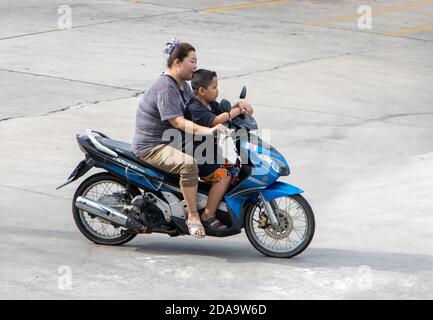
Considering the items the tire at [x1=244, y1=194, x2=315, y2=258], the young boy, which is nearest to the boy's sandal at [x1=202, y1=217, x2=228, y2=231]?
the young boy

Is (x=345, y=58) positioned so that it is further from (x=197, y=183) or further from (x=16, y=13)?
(x=197, y=183)

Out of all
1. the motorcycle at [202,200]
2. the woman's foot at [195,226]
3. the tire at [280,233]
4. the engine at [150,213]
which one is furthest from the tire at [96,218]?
the tire at [280,233]

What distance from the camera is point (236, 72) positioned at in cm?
1630

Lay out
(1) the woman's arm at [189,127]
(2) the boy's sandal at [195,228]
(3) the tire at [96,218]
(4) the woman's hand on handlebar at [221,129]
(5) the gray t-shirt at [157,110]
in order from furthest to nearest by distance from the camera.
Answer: (3) the tire at [96,218]
(2) the boy's sandal at [195,228]
(5) the gray t-shirt at [157,110]
(1) the woman's arm at [189,127]
(4) the woman's hand on handlebar at [221,129]

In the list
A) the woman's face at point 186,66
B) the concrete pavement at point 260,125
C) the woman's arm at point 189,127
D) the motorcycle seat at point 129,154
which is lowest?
the concrete pavement at point 260,125

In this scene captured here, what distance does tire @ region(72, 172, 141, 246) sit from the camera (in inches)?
367

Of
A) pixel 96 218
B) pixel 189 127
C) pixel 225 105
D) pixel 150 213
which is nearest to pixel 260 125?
pixel 96 218

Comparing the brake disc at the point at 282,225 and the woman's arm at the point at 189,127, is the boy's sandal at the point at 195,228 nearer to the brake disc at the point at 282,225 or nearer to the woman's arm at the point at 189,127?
the brake disc at the point at 282,225

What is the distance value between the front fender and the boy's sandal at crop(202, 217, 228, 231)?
42 centimetres

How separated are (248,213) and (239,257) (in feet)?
1.20

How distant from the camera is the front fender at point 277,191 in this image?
8.88 meters

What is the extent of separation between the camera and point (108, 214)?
9.17 meters

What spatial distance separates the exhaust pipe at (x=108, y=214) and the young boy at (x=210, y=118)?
553 mm

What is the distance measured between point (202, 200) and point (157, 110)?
31.8 inches
